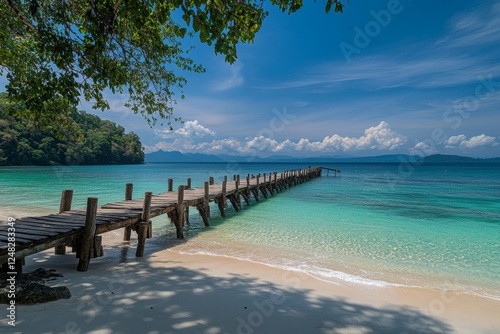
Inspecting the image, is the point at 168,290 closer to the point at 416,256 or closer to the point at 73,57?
the point at 73,57

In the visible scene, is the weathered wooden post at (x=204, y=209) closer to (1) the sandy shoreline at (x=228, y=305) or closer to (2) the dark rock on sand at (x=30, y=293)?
(1) the sandy shoreline at (x=228, y=305)

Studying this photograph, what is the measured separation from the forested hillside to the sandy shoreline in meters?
43.9

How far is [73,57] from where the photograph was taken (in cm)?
580

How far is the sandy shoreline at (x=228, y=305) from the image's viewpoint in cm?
420

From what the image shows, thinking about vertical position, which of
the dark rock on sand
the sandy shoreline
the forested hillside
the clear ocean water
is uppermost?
the forested hillside

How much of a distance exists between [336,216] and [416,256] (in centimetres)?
682

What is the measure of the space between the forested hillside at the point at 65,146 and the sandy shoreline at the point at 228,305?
144ft

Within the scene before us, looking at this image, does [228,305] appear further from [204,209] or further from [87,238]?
[204,209]

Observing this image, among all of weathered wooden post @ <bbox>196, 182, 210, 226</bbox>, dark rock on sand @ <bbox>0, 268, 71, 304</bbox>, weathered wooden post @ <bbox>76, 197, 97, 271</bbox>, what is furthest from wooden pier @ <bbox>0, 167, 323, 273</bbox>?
weathered wooden post @ <bbox>196, 182, 210, 226</bbox>

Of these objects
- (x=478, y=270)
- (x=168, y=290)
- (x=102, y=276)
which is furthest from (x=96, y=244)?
(x=478, y=270)

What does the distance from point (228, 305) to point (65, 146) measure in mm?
94566

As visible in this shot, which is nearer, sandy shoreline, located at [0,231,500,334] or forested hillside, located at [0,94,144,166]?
sandy shoreline, located at [0,231,500,334]

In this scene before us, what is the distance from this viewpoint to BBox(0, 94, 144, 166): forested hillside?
226 feet

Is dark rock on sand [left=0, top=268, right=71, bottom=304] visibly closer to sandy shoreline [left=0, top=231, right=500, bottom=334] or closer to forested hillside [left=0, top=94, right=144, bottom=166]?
sandy shoreline [left=0, top=231, right=500, bottom=334]
